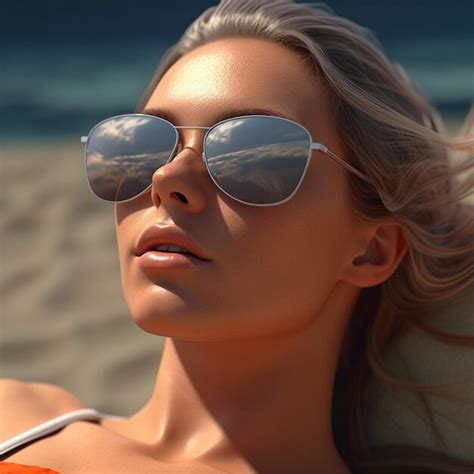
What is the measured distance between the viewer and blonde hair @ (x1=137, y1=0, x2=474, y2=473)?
80.2 inches

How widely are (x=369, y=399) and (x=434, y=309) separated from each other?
268 millimetres

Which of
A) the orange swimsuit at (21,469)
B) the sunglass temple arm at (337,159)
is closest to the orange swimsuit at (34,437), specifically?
the orange swimsuit at (21,469)

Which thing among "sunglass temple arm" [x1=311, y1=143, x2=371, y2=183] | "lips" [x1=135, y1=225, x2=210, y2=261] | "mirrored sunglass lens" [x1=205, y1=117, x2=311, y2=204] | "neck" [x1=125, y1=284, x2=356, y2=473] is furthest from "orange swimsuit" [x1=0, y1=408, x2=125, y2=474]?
"sunglass temple arm" [x1=311, y1=143, x2=371, y2=183]

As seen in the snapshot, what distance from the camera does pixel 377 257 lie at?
2.12 meters

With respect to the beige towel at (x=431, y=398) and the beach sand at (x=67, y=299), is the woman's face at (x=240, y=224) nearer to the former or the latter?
the beige towel at (x=431, y=398)

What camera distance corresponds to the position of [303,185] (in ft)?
6.31

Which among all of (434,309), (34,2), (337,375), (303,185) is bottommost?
(34,2)

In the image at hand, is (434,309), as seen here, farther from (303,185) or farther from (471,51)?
(471,51)

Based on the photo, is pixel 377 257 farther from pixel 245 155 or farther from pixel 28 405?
pixel 28 405

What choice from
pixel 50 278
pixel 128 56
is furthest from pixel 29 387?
pixel 128 56

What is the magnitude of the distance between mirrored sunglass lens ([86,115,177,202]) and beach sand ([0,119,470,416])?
132 centimetres

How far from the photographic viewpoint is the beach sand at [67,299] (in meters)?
3.44

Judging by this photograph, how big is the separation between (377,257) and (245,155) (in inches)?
16.4

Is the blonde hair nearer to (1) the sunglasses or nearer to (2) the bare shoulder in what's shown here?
(1) the sunglasses
